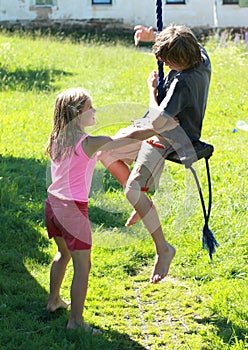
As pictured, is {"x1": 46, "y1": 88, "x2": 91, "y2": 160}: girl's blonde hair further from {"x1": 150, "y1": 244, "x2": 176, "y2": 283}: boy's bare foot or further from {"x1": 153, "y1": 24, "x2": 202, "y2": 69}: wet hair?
{"x1": 150, "y1": 244, "x2": 176, "y2": 283}: boy's bare foot

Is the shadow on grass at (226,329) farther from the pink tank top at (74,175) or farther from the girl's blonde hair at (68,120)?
the girl's blonde hair at (68,120)

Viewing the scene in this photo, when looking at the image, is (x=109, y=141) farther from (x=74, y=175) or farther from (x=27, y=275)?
(x=27, y=275)

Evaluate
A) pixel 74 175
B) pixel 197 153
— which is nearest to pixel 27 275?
pixel 74 175

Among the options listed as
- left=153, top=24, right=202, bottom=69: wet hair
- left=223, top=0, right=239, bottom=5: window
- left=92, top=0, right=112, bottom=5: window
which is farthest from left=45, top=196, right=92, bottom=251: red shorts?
left=223, top=0, right=239, bottom=5: window

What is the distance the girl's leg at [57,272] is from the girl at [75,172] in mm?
123

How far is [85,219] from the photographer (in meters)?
4.04

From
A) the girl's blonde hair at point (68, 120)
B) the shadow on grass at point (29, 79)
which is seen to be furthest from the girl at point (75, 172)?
the shadow on grass at point (29, 79)

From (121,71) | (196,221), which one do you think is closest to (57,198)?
(196,221)

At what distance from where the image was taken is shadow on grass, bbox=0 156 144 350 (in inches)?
158

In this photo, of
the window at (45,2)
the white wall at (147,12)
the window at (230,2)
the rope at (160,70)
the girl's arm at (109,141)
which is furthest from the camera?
the window at (230,2)

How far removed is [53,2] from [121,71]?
9436 mm

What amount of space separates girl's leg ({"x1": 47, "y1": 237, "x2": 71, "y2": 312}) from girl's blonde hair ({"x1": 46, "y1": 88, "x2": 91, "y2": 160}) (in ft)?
1.92

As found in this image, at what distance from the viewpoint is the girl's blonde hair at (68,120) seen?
3.95m

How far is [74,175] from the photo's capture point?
156 inches
